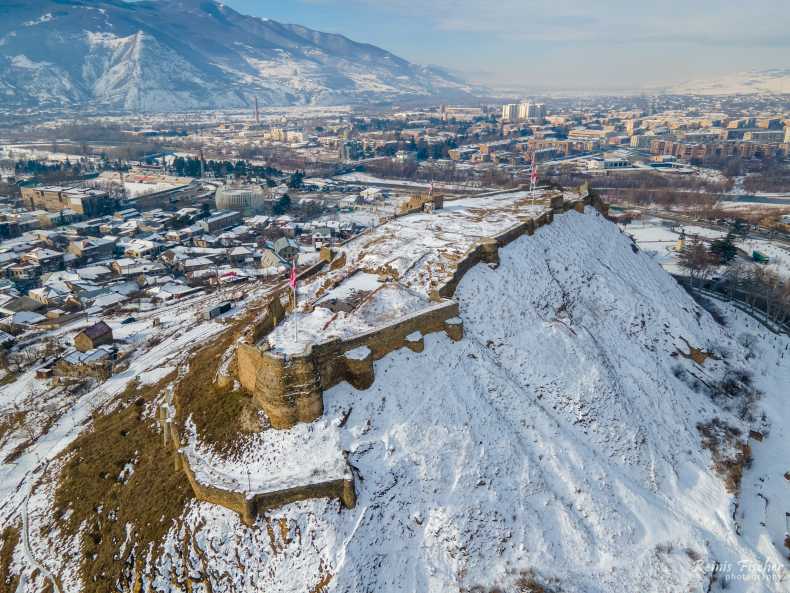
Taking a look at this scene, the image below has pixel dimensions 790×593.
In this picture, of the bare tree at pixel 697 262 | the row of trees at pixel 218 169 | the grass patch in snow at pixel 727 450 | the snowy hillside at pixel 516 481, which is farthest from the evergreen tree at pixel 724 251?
the row of trees at pixel 218 169

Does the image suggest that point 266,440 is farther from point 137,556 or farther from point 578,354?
point 578,354

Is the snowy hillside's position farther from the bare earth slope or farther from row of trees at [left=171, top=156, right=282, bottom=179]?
row of trees at [left=171, top=156, right=282, bottom=179]

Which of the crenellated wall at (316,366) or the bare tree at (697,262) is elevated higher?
the crenellated wall at (316,366)

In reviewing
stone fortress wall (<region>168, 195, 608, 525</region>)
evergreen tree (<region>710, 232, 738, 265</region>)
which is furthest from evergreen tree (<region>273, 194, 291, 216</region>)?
stone fortress wall (<region>168, 195, 608, 525</region>)

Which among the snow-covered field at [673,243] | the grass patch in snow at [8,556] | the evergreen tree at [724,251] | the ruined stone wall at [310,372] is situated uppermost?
the ruined stone wall at [310,372]

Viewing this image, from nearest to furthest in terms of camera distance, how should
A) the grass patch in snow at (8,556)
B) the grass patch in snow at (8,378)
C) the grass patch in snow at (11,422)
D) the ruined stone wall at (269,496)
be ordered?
the ruined stone wall at (269,496) → the grass patch in snow at (8,556) → the grass patch in snow at (11,422) → the grass patch in snow at (8,378)

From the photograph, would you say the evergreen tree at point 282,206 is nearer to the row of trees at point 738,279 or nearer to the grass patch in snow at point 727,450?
the row of trees at point 738,279

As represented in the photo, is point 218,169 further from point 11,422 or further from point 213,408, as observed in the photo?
point 213,408
